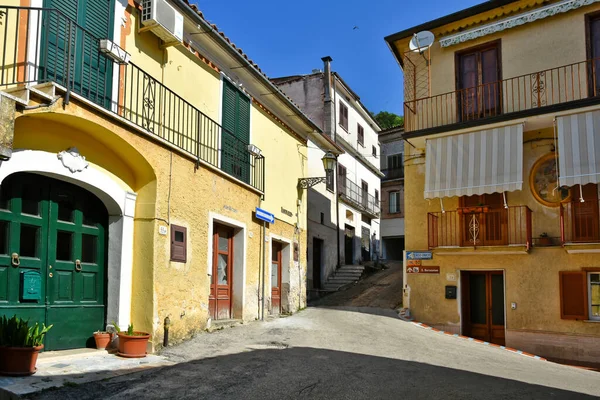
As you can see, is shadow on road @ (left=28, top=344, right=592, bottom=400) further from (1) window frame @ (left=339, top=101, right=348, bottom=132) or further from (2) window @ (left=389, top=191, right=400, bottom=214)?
(2) window @ (left=389, top=191, right=400, bottom=214)

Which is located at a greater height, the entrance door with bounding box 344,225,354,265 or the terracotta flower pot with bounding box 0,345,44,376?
the entrance door with bounding box 344,225,354,265

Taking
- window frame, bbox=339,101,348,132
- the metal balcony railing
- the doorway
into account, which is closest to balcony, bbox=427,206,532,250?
the metal balcony railing

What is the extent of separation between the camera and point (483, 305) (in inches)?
583

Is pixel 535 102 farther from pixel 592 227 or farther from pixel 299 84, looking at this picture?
pixel 299 84

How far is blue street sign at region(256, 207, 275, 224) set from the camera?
13172 mm

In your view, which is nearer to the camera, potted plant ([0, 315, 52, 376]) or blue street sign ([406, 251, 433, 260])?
potted plant ([0, 315, 52, 376])

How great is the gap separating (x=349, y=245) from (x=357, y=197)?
282 centimetres

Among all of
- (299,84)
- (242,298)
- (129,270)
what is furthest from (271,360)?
(299,84)

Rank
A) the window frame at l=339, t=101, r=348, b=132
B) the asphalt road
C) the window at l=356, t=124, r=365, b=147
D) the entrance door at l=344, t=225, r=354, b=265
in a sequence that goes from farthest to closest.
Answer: the window at l=356, t=124, r=365, b=147 → the window frame at l=339, t=101, r=348, b=132 → the entrance door at l=344, t=225, r=354, b=265 → the asphalt road

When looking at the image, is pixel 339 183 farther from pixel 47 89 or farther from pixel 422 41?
pixel 47 89

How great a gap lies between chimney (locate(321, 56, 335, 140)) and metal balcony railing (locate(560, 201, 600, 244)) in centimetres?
1285

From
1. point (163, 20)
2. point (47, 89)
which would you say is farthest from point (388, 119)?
point (47, 89)

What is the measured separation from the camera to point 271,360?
862 centimetres

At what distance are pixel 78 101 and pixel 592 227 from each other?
12.1 meters
